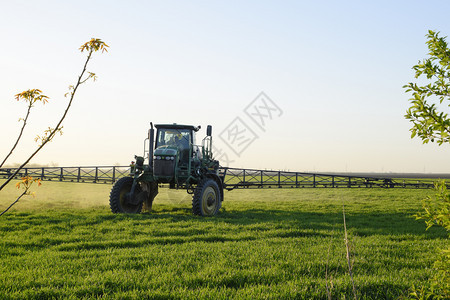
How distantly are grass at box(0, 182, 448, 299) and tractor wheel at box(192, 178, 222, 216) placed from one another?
64.5 inches

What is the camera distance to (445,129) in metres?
3.40

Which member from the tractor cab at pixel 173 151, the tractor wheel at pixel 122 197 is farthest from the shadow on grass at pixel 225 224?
the tractor cab at pixel 173 151

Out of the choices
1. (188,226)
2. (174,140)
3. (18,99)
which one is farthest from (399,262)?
(174,140)

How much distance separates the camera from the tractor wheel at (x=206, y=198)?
12.4 meters

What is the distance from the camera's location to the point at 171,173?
12852 mm

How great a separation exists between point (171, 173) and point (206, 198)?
1.59 metres

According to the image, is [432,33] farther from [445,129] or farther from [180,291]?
[180,291]

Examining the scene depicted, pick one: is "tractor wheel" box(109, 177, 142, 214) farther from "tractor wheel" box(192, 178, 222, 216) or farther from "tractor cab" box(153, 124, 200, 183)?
"tractor wheel" box(192, 178, 222, 216)

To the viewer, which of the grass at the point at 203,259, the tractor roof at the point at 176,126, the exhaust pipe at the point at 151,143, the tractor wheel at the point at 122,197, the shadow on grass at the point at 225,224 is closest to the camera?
the grass at the point at 203,259

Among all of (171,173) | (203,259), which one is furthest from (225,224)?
(203,259)

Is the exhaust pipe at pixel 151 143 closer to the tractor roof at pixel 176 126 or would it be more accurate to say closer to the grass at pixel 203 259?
the tractor roof at pixel 176 126

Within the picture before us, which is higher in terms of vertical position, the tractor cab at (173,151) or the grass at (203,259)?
the tractor cab at (173,151)

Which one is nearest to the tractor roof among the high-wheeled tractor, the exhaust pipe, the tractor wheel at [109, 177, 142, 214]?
the high-wheeled tractor

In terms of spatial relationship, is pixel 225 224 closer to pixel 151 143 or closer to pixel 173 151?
pixel 173 151
